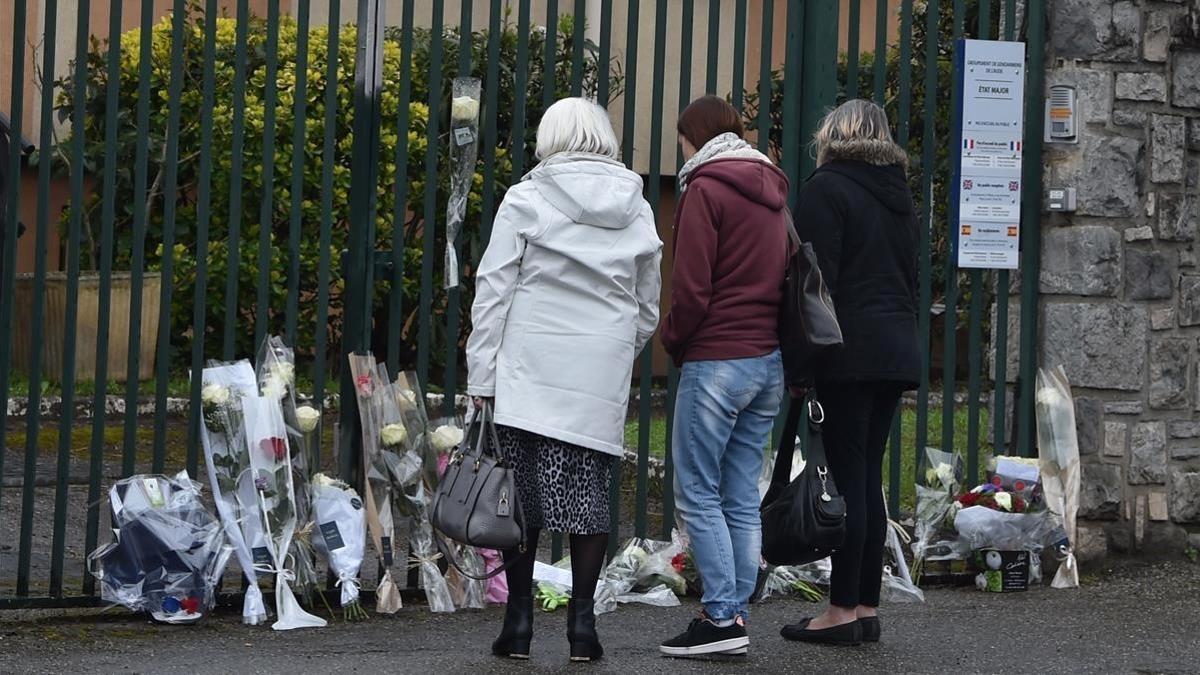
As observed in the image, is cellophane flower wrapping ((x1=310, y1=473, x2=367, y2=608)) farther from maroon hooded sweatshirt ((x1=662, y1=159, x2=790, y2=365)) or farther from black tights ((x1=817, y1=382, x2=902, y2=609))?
black tights ((x1=817, y1=382, x2=902, y2=609))

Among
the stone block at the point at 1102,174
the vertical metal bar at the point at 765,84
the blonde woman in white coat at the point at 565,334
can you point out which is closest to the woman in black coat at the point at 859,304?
the blonde woman in white coat at the point at 565,334

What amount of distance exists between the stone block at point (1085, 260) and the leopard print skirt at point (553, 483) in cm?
240

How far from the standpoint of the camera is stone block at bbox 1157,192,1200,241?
6.61 metres

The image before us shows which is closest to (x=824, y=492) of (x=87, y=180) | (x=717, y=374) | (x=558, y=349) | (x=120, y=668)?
(x=717, y=374)

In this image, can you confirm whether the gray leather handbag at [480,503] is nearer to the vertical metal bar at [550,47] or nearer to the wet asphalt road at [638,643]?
the wet asphalt road at [638,643]

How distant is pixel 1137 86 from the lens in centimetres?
656

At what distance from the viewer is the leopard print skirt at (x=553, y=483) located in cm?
492

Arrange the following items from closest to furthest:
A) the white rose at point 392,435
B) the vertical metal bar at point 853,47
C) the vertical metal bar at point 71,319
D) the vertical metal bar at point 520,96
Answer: the vertical metal bar at point 71,319, the white rose at point 392,435, the vertical metal bar at point 520,96, the vertical metal bar at point 853,47

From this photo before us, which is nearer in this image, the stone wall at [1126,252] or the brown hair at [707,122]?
the brown hair at [707,122]

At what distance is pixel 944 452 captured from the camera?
648 centimetres

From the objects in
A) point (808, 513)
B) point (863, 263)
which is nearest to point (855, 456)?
point (808, 513)

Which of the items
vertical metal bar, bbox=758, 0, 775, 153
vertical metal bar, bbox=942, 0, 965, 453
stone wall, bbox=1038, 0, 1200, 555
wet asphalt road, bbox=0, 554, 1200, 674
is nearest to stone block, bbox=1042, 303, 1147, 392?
stone wall, bbox=1038, 0, 1200, 555

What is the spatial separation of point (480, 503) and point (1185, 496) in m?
3.21

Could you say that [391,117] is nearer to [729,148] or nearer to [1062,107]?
[1062,107]
